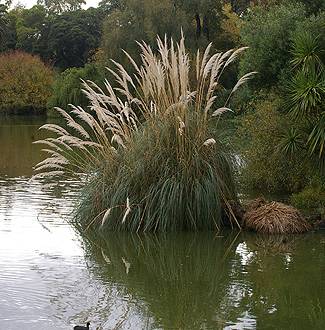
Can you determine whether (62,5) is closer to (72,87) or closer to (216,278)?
(72,87)

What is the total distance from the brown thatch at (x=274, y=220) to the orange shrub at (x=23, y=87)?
143 feet

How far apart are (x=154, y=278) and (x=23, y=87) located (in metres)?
46.6

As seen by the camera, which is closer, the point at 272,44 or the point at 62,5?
the point at 272,44

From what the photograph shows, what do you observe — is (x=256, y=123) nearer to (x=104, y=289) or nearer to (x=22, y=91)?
(x=104, y=289)

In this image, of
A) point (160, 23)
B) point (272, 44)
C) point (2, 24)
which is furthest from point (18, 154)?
point (2, 24)

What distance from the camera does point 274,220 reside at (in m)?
9.77

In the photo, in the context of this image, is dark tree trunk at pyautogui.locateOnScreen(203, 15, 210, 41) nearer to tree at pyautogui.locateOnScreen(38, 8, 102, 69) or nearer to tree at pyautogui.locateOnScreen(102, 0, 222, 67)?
tree at pyautogui.locateOnScreen(102, 0, 222, 67)

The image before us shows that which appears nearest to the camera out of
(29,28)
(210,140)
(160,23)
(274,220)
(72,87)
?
(210,140)

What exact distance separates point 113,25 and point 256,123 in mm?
25410

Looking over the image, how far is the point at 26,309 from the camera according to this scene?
6176 millimetres

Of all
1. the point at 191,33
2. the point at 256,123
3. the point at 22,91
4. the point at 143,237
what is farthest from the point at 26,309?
the point at 22,91

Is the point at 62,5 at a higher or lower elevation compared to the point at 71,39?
higher

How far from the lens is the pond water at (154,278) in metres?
6.01

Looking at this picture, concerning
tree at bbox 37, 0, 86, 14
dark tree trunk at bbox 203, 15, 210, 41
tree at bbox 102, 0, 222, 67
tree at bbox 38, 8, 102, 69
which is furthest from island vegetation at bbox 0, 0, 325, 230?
tree at bbox 37, 0, 86, 14
